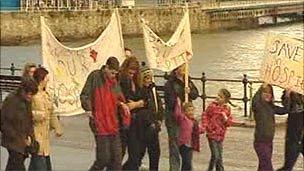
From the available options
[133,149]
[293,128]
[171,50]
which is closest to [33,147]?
[133,149]

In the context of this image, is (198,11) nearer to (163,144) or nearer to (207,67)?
(207,67)

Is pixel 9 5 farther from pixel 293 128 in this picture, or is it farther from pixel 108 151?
pixel 108 151

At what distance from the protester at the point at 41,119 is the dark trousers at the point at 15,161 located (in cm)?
19

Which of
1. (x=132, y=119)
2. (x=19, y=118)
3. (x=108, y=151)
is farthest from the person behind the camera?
(x=132, y=119)

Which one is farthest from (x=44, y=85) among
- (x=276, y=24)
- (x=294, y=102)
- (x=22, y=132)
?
(x=276, y=24)

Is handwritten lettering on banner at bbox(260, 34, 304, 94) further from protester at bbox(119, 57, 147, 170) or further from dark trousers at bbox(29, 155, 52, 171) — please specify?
dark trousers at bbox(29, 155, 52, 171)

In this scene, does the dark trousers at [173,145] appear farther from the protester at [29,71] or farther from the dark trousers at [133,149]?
the protester at [29,71]

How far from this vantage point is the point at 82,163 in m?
10.2

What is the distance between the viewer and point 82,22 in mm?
61406

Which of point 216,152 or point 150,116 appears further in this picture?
point 216,152

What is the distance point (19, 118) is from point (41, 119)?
57 cm

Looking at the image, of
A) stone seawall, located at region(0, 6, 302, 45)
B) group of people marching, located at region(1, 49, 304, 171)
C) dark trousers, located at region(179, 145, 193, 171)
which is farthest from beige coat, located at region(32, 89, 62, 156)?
stone seawall, located at region(0, 6, 302, 45)

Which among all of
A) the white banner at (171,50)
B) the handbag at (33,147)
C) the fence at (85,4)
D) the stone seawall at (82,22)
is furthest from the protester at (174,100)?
the fence at (85,4)

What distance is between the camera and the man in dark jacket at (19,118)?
791 centimetres
